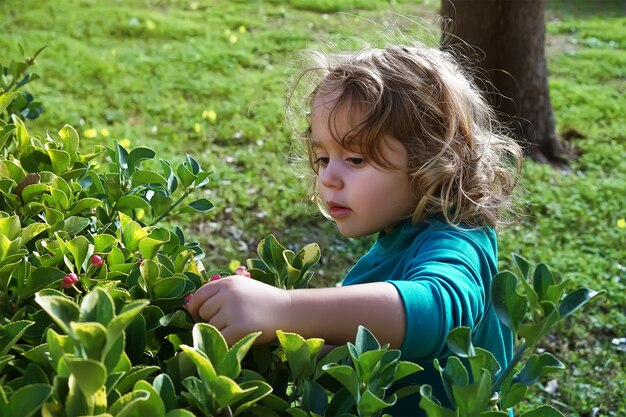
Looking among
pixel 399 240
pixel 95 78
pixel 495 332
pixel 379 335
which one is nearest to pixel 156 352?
pixel 379 335

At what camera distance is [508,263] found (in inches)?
201

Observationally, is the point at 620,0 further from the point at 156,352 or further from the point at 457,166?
the point at 156,352

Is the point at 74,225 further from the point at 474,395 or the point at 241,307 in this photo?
the point at 474,395

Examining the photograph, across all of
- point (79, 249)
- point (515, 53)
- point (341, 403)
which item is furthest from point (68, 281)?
point (515, 53)

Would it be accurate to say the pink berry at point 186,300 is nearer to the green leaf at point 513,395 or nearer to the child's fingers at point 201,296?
the child's fingers at point 201,296

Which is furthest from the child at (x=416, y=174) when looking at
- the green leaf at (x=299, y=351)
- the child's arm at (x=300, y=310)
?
the green leaf at (x=299, y=351)

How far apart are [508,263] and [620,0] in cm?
811

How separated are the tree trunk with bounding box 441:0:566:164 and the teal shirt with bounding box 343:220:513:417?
13.9ft

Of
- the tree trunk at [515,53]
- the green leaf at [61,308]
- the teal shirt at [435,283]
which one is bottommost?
the tree trunk at [515,53]

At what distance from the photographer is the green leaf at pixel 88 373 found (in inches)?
40.3

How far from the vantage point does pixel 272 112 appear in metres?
7.24

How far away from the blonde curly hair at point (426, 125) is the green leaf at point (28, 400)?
1129 mm

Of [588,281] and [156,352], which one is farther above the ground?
[156,352]

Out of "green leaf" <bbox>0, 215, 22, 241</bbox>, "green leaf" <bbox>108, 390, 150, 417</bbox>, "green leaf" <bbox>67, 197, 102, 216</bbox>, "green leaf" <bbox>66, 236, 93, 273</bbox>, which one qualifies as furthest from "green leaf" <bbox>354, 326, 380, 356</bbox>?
"green leaf" <bbox>67, 197, 102, 216</bbox>
